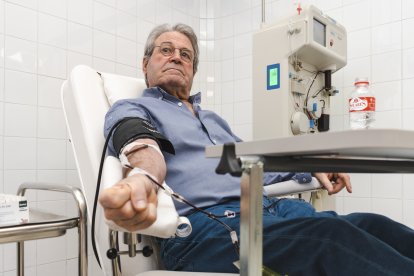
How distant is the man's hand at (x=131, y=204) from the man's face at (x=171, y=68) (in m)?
0.87

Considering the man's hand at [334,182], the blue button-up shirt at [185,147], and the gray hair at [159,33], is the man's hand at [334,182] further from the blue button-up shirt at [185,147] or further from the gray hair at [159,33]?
the gray hair at [159,33]

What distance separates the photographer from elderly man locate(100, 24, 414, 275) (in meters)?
0.61

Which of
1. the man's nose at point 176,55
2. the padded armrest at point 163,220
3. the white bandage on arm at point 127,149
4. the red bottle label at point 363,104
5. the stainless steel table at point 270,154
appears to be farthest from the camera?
the red bottle label at point 363,104

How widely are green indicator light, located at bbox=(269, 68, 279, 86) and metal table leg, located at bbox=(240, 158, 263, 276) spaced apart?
48.7 inches

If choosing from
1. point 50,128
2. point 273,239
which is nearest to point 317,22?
point 273,239

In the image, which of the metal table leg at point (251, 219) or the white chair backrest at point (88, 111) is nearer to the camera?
the metal table leg at point (251, 219)

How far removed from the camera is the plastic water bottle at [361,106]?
67.9 inches

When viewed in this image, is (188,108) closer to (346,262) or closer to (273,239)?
(273,239)

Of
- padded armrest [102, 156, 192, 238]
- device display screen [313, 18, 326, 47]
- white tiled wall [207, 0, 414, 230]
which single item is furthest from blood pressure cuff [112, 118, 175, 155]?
white tiled wall [207, 0, 414, 230]

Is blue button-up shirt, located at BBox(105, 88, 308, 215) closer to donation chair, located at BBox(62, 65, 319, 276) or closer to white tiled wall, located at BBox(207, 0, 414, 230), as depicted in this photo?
donation chair, located at BBox(62, 65, 319, 276)

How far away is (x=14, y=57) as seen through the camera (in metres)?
1.55

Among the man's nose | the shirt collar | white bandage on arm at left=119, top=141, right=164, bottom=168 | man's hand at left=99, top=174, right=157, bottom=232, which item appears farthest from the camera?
the man's nose

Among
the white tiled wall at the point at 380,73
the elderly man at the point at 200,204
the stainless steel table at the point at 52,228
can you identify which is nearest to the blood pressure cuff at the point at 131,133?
the elderly man at the point at 200,204

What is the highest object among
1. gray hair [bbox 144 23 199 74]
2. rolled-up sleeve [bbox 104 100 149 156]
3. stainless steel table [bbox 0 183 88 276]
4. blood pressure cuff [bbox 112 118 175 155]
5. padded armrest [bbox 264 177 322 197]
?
gray hair [bbox 144 23 199 74]
